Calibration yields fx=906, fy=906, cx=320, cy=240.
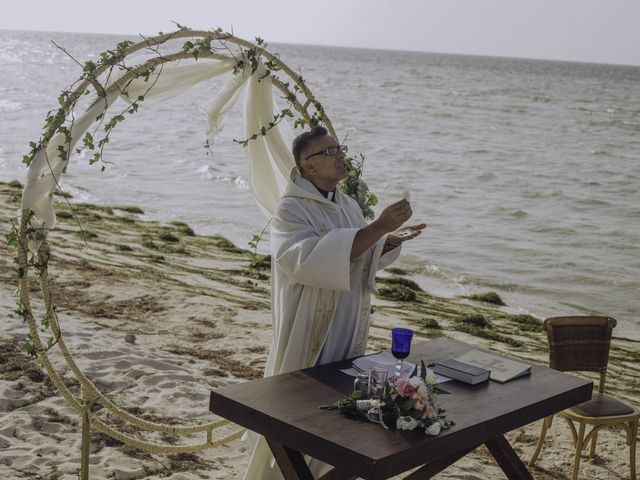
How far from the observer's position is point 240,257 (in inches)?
471

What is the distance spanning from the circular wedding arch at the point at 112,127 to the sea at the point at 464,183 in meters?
0.37

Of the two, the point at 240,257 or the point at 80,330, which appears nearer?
the point at 80,330

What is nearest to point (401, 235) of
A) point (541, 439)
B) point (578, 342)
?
point (578, 342)

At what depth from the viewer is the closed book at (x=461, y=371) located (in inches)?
152

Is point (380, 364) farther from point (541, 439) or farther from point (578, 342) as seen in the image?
point (578, 342)

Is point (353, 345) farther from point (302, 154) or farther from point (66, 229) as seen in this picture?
point (66, 229)

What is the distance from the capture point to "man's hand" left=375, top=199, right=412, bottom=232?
12.7 ft

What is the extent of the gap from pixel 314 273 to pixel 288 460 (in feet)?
2.92

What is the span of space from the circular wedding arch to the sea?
37 cm

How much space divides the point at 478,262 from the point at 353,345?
31.5 ft

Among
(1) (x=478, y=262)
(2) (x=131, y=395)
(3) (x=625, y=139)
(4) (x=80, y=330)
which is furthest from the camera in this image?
(3) (x=625, y=139)

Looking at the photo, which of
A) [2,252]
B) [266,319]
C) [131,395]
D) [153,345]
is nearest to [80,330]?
[153,345]

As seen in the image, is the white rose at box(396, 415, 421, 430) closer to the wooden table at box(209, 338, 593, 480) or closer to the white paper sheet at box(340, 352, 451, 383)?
the wooden table at box(209, 338, 593, 480)

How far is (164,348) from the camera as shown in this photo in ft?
23.2
